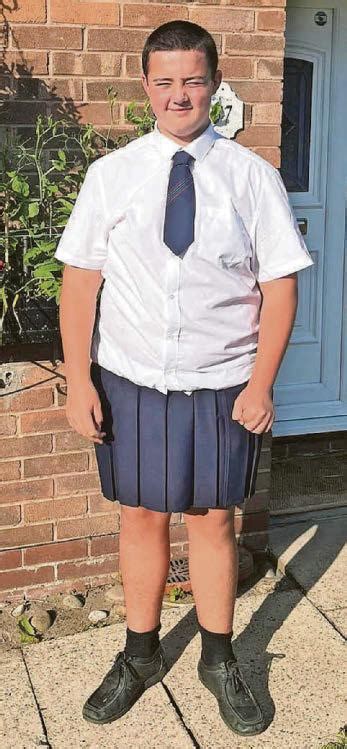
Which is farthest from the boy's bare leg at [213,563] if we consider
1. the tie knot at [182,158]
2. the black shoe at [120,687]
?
the tie knot at [182,158]

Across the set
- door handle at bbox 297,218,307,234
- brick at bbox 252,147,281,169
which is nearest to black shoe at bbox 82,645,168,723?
brick at bbox 252,147,281,169

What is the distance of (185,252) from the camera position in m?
2.48

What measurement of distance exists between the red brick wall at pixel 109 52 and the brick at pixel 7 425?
1.05 meters

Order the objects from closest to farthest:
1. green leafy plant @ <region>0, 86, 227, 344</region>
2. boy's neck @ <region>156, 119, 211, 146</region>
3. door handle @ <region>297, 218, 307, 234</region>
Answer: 1. boy's neck @ <region>156, 119, 211, 146</region>
2. green leafy plant @ <region>0, 86, 227, 344</region>
3. door handle @ <region>297, 218, 307, 234</region>

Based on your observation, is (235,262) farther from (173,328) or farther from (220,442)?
(220,442)

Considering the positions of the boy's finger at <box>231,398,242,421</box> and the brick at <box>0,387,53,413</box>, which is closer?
the boy's finger at <box>231,398,242,421</box>

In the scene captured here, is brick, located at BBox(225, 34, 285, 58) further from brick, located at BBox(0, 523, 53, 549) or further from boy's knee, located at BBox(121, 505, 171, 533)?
brick, located at BBox(0, 523, 53, 549)

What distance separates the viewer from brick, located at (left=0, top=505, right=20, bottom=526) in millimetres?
3477

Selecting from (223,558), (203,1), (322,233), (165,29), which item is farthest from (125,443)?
(322,233)

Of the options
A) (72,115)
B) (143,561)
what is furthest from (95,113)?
(143,561)

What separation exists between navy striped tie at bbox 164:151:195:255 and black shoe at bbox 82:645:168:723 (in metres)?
1.33

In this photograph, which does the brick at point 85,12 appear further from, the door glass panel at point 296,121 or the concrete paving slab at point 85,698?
the concrete paving slab at point 85,698

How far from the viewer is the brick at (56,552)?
357cm

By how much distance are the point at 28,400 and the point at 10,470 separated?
10.6 inches
